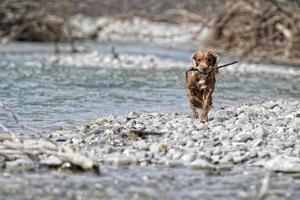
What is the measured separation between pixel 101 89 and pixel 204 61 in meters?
4.82

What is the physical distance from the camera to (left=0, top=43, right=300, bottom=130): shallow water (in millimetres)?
10000

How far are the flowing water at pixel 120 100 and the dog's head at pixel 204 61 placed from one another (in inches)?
59.5

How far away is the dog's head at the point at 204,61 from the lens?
8.21m

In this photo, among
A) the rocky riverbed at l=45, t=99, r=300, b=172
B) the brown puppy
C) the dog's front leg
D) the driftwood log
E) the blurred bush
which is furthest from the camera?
the blurred bush

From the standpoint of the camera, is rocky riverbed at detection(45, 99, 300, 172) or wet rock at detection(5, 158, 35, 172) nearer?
wet rock at detection(5, 158, 35, 172)

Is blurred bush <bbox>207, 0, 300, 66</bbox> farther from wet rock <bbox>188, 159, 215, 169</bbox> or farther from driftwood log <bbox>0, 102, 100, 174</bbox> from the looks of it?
driftwood log <bbox>0, 102, 100, 174</bbox>

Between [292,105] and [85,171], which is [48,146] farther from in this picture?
[292,105]

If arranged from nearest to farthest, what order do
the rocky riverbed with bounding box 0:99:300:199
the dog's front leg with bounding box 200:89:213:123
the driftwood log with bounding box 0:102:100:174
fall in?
the rocky riverbed with bounding box 0:99:300:199, the driftwood log with bounding box 0:102:100:174, the dog's front leg with bounding box 200:89:213:123

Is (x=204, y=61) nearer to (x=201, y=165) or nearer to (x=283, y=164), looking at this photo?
(x=201, y=165)

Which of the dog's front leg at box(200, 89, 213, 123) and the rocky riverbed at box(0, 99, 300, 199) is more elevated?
the dog's front leg at box(200, 89, 213, 123)

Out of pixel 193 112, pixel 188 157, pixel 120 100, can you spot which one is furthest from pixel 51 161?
pixel 120 100

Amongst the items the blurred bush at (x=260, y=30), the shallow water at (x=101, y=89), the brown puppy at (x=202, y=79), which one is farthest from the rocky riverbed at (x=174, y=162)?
the blurred bush at (x=260, y=30)

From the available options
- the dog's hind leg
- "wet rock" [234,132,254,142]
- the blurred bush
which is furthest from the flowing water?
the blurred bush

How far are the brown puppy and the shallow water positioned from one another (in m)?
1.39
